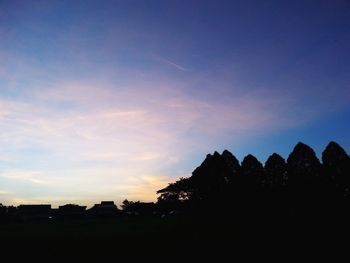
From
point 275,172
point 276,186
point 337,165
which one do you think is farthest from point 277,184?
point 337,165

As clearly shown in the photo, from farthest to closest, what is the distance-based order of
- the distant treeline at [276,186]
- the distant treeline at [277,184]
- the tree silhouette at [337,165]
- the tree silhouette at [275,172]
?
the tree silhouette at [275,172], the tree silhouette at [337,165], the distant treeline at [277,184], the distant treeline at [276,186]

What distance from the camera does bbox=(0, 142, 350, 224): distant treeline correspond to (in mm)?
38406

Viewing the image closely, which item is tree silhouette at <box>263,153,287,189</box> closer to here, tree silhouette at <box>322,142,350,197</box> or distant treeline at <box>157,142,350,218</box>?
distant treeline at <box>157,142,350,218</box>

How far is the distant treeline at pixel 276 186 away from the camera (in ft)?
126

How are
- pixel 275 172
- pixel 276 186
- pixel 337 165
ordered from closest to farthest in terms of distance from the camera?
pixel 337 165 < pixel 276 186 < pixel 275 172

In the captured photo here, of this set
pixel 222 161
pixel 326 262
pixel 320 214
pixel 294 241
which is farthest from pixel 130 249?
pixel 222 161

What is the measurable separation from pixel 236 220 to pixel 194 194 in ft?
69.2

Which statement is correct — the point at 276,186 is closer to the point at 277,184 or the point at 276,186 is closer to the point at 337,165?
the point at 277,184

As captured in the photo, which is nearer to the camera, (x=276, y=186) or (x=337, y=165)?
(x=337, y=165)

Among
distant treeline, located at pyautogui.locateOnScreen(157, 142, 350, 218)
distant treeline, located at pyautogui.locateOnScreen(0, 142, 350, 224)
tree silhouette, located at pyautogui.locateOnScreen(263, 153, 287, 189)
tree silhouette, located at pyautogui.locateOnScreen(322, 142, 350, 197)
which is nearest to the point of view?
distant treeline, located at pyautogui.locateOnScreen(0, 142, 350, 224)

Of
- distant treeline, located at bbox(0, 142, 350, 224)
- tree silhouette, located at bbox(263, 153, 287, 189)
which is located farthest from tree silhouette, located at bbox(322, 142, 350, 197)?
tree silhouette, located at bbox(263, 153, 287, 189)

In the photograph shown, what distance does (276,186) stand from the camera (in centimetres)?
4981

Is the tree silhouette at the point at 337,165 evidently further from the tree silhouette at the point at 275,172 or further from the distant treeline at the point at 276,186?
the tree silhouette at the point at 275,172

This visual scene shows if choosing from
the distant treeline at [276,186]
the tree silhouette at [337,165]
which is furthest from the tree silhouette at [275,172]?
the tree silhouette at [337,165]
